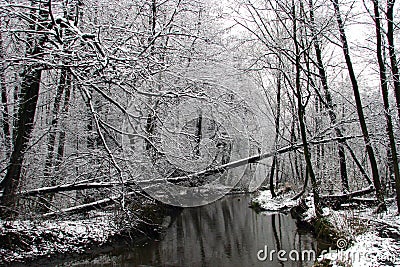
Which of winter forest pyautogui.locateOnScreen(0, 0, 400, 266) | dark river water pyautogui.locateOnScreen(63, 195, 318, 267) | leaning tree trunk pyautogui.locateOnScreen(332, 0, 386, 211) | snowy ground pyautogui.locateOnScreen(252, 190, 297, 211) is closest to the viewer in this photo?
winter forest pyautogui.locateOnScreen(0, 0, 400, 266)

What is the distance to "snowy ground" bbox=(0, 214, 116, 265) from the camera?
7648 millimetres

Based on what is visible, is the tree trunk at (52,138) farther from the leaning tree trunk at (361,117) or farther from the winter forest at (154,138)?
the leaning tree trunk at (361,117)

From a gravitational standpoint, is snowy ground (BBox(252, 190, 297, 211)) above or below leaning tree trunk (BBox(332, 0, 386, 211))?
below

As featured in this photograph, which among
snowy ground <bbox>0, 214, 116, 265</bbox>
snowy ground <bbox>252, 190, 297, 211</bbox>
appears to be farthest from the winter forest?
snowy ground <bbox>252, 190, 297, 211</bbox>

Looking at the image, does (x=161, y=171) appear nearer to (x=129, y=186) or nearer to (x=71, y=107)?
(x=129, y=186)

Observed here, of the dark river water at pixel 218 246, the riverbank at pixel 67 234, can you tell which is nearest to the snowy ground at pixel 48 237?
the riverbank at pixel 67 234

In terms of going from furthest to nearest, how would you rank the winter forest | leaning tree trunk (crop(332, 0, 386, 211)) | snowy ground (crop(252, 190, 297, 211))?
snowy ground (crop(252, 190, 297, 211)), leaning tree trunk (crop(332, 0, 386, 211)), the winter forest

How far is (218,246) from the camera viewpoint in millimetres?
9000

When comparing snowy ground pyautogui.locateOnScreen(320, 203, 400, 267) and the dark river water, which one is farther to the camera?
the dark river water

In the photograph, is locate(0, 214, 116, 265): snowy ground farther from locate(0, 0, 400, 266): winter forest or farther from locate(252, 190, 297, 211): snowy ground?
locate(252, 190, 297, 211): snowy ground

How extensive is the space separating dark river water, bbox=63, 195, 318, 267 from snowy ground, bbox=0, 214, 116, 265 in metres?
0.71

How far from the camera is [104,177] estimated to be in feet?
26.7

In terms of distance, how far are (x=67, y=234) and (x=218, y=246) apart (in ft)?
11.9

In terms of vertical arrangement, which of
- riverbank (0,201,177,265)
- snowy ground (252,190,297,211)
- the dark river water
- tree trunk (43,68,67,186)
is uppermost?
tree trunk (43,68,67,186)
